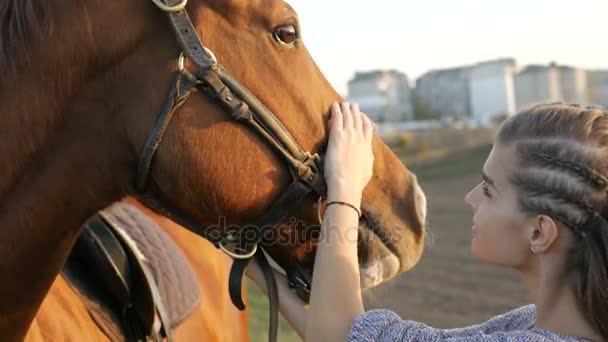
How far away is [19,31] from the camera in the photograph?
1.84 m

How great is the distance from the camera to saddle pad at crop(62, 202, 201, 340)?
265cm

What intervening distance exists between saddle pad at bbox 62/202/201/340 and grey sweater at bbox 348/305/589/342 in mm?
1204

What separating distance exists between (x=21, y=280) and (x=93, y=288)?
0.75m

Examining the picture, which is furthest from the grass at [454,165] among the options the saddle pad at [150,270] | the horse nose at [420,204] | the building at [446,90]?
the building at [446,90]

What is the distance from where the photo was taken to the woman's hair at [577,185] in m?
1.65

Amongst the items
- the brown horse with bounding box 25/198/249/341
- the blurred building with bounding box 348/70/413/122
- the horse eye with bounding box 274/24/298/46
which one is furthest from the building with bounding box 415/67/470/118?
the horse eye with bounding box 274/24/298/46

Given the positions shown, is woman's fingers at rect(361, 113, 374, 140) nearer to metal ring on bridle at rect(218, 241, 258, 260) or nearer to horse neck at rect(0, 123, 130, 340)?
metal ring on bridle at rect(218, 241, 258, 260)

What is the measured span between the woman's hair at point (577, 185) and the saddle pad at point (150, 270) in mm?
1633

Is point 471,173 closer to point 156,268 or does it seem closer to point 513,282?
point 513,282

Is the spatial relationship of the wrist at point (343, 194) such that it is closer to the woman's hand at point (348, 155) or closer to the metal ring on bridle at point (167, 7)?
the woman's hand at point (348, 155)

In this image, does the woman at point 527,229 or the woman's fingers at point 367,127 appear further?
the woman's fingers at point 367,127

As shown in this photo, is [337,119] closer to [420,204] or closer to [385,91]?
[420,204]

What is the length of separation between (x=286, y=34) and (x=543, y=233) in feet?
2.90

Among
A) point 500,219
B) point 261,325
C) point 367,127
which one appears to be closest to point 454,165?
point 261,325
